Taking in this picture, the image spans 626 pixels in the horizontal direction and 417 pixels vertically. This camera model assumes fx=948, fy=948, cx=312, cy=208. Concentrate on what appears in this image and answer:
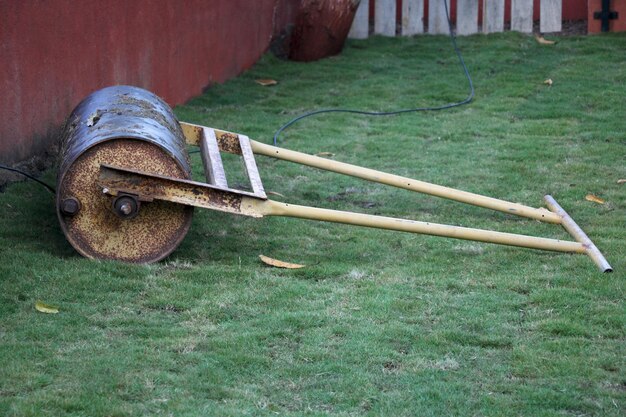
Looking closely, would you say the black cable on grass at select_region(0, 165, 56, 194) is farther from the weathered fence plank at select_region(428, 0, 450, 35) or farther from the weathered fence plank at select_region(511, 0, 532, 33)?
the weathered fence plank at select_region(511, 0, 532, 33)

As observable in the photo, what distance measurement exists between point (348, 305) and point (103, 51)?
168 inches

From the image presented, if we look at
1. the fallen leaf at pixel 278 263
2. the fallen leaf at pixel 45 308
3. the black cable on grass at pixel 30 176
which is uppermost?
the black cable on grass at pixel 30 176

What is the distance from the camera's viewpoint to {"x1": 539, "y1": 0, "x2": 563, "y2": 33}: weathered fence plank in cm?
1268

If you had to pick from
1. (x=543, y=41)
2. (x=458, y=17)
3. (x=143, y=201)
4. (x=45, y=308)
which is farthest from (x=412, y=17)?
(x=45, y=308)

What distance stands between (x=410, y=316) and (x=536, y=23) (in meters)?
9.24

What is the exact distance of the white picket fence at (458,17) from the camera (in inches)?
502

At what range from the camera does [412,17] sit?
13125 millimetres

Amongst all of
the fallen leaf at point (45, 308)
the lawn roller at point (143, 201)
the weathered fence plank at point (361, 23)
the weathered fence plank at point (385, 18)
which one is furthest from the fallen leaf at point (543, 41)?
the fallen leaf at point (45, 308)

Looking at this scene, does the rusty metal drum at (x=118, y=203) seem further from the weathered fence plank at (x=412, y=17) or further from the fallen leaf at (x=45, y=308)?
the weathered fence plank at (x=412, y=17)

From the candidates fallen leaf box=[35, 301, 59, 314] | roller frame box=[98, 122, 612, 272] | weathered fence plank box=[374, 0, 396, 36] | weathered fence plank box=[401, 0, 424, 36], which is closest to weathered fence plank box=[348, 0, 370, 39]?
weathered fence plank box=[374, 0, 396, 36]

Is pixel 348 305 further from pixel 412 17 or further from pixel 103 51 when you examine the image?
pixel 412 17

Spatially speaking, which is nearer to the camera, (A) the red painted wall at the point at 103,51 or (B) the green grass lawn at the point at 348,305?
(B) the green grass lawn at the point at 348,305

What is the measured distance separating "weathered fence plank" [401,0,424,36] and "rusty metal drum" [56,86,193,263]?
782 cm

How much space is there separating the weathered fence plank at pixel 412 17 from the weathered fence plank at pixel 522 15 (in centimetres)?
124
